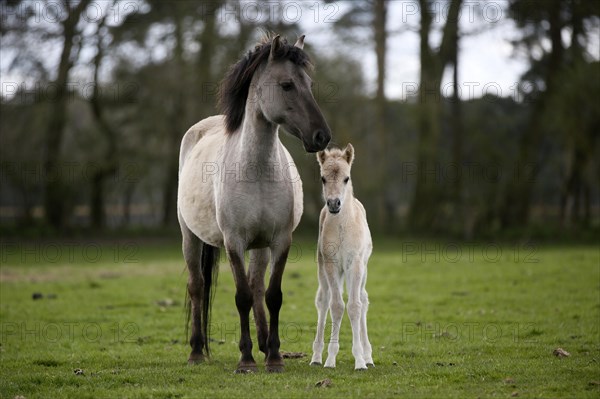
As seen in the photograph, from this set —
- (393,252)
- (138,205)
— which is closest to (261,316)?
(393,252)

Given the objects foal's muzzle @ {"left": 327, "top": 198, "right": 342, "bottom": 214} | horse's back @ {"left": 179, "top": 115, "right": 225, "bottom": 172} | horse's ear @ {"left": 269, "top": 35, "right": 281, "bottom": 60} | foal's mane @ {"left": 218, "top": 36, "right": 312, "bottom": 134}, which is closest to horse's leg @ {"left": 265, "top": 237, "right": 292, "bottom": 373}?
foal's muzzle @ {"left": 327, "top": 198, "right": 342, "bottom": 214}

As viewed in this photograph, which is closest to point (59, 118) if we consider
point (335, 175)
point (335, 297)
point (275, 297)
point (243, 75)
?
point (243, 75)

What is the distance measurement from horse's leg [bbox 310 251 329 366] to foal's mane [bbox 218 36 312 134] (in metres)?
1.72

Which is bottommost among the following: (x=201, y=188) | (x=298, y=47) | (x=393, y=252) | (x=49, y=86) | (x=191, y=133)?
(x=393, y=252)

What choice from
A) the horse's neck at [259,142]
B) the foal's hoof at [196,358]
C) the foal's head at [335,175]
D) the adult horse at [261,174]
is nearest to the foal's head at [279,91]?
the adult horse at [261,174]

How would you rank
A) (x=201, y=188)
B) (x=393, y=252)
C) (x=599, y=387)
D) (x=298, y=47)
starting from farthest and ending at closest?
(x=393, y=252) < (x=201, y=188) < (x=298, y=47) < (x=599, y=387)

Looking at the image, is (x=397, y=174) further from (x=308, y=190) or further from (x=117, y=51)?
(x=117, y=51)

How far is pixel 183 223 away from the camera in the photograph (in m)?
8.87

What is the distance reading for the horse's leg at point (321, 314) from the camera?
7426 millimetres

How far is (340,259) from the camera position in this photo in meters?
7.40

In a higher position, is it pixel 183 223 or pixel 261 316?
pixel 183 223

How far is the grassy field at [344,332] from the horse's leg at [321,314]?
155 millimetres

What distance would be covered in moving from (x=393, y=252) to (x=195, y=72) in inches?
442

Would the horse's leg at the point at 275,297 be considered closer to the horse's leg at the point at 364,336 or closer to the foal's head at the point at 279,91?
the horse's leg at the point at 364,336
